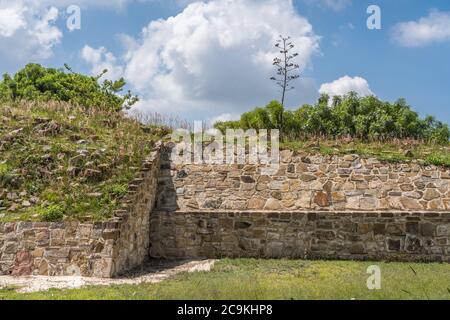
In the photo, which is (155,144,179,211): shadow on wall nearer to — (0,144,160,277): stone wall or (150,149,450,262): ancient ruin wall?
(150,149,450,262): ancient ruin wall

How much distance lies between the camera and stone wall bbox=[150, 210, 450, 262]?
1244 centimetres

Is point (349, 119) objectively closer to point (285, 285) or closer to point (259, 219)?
point (259, 219)

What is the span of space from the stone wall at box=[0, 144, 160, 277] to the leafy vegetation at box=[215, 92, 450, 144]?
1802 cm

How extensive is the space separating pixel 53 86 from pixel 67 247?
26.8 m

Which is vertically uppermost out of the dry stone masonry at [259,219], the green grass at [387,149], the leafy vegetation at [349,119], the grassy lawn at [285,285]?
the leafy vegetation at [349,119]

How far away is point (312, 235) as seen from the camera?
503 inches

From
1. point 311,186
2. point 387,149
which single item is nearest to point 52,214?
point 311,186

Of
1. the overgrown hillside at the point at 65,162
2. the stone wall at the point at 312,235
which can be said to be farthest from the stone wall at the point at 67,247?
the stone wall at the point at 312,235

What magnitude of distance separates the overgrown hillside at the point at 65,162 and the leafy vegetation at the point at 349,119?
45.7 ft

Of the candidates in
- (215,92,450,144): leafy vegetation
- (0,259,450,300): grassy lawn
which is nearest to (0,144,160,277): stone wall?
(0,259,450,300): grassy lawn

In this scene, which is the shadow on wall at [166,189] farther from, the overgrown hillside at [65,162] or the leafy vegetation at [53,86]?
the leafy vegetation at [53,86]

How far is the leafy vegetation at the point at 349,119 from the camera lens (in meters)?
29.2

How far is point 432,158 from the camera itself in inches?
547

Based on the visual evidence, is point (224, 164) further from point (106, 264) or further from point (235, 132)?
point (106, 264)
